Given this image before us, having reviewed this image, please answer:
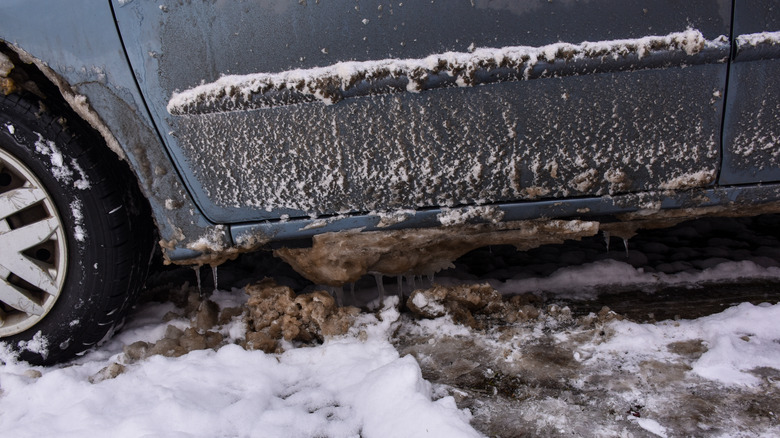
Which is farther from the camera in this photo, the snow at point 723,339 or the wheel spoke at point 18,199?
the wheel spoke at point 18,199

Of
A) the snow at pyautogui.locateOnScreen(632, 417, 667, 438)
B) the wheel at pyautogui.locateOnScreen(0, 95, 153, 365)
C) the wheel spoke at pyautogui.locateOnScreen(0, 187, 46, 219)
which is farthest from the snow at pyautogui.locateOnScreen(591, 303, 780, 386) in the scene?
the wheel spoke at pyautogui.locateOnScreen(0, 187, 46, 219)

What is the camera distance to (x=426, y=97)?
1611mm

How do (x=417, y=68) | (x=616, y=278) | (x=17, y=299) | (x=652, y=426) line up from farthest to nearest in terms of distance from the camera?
(x=616, y=278)
(x=17, y=299)
(x=417, y=68)
(x=652, y=426)

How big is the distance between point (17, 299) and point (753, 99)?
8.18ft

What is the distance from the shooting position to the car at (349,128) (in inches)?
60.5

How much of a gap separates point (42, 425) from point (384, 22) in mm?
1566

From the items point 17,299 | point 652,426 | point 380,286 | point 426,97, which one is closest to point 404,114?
point 426,97

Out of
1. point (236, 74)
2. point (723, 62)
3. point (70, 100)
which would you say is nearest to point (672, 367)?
point (723, 62)

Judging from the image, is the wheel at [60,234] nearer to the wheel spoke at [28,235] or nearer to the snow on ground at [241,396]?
the wheel spoke at [28,235]

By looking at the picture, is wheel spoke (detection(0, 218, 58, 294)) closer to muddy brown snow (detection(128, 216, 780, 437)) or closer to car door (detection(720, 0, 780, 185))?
muddy brown snow (detection(128, 216, 780, 437))

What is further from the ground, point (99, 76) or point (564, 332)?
point (99, 76)

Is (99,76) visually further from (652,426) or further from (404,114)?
(652,426)

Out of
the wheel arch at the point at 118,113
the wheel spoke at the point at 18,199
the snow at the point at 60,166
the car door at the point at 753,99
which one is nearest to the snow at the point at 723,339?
the car door at the point at 753,99

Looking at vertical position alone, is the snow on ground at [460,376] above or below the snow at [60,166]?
below
